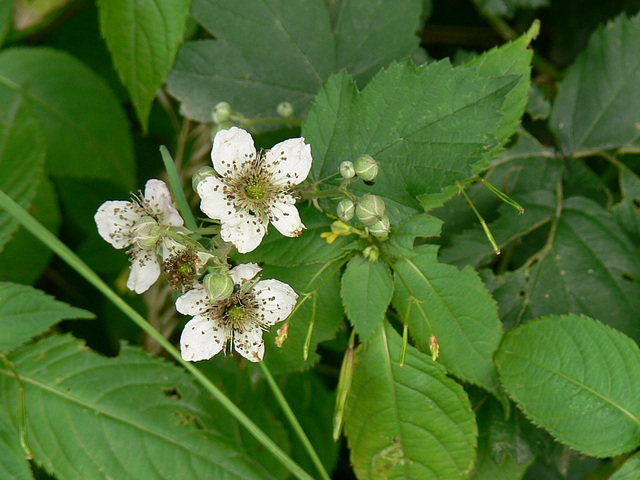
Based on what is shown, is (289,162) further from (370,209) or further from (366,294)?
(366,294)

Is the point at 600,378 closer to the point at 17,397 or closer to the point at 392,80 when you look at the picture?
the point at 392,80

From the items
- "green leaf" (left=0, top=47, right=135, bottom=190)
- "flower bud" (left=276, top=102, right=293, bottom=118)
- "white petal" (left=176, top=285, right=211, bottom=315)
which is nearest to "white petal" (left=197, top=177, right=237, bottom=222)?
"white petal" (left=176, top=285, right=211, bottom=315)

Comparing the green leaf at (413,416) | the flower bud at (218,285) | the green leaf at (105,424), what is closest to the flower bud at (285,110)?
the flower bud at (218,285)

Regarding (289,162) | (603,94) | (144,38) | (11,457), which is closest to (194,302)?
(289,162)

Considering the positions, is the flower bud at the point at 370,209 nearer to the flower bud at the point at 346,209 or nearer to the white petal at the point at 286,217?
the flower bud at the point at 346,209

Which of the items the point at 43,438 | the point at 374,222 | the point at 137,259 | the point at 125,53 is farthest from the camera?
the point at 125,53

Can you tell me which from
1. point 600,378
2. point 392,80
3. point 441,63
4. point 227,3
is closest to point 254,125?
point 227,3

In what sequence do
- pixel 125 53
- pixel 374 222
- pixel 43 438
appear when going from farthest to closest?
pixel 125 53
pixel 43 438
pixel 374 222
